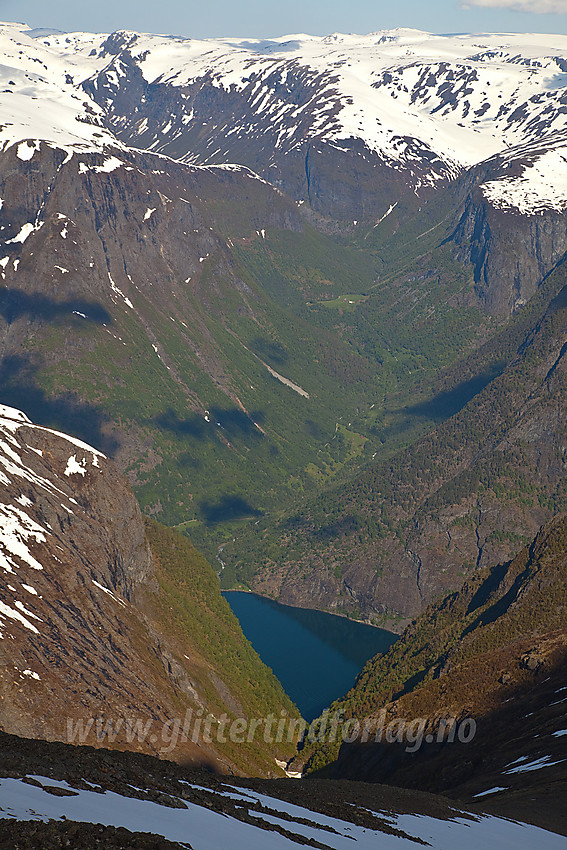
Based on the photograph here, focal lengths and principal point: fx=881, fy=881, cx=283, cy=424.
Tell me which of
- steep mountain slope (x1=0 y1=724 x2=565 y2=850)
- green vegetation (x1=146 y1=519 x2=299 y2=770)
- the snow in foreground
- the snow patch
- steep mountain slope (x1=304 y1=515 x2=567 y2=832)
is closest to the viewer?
steep mountain slope (x1=0 y1=724 x2=565 y2=850)

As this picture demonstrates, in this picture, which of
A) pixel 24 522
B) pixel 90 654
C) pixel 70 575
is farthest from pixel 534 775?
pixel 24 522

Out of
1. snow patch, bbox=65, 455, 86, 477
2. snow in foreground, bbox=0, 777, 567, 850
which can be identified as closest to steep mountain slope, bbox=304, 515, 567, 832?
snow in foreground, bbox=0, 777, 567, 850

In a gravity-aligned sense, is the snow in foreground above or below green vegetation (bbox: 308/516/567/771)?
above

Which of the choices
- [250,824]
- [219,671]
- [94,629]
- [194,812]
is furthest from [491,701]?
[194,812]

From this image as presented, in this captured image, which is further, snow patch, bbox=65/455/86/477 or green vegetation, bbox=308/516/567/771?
snow patch, bbox=65/455/86/477

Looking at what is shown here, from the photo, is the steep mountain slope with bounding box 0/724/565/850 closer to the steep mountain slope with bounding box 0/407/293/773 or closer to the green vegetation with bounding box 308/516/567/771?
the steep mountain slope with bounding box 0/407/293/773
